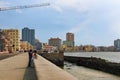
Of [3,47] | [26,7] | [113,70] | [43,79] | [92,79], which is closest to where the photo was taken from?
[43,79]

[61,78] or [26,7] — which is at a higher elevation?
[26,7]

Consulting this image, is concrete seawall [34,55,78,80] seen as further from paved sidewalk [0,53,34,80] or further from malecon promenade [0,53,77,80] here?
paved sidewalk [0,53,34,80]

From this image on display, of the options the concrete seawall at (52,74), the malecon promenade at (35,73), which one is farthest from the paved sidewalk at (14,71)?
the concrete seawall at (52,74)

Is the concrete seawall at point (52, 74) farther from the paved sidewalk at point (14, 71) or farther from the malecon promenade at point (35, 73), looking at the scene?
the paved sidewalk at point (14, 71)

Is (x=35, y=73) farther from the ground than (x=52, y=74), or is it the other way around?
(x=52, y=74)

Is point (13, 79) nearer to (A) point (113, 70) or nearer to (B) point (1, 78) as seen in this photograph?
(B) point (1, 78)

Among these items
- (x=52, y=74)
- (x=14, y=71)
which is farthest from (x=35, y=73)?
(x=52, y=74)

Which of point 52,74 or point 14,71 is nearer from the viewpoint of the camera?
point 52,74

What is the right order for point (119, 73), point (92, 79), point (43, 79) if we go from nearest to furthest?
point (43, 79) < point (92, 79) < point (119, 73)

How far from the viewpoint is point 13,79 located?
22.0 metres

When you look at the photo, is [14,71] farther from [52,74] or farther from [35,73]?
[52,74]

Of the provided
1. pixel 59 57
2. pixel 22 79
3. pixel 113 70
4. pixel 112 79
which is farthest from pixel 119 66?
pixel 22 79

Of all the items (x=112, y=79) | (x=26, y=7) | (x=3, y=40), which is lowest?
(x=112, y=79)

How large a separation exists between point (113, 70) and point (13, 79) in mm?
43387
